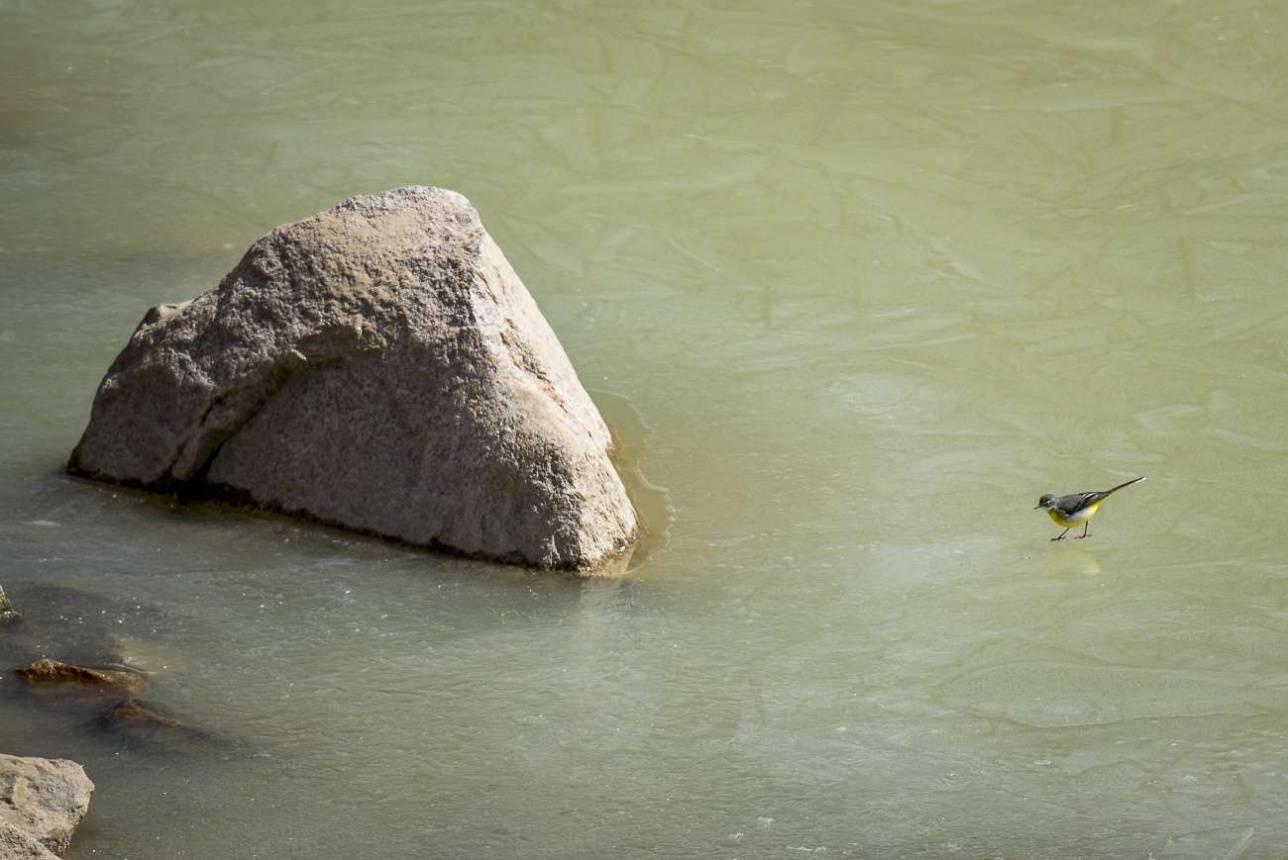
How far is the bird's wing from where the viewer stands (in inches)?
196

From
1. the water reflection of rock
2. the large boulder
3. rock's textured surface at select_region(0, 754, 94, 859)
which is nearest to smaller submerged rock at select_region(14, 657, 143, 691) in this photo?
the water reflection of rock

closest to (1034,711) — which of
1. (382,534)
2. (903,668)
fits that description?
(903,668)

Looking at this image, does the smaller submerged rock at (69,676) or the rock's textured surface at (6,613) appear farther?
the rock's textured surface at (6,613)

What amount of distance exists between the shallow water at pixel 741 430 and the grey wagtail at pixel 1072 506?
0.10 metres

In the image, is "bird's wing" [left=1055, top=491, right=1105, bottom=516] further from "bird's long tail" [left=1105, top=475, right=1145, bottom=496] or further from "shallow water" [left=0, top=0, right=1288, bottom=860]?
"shallow water" [left=0, top=0, right=1288, bottom=860]

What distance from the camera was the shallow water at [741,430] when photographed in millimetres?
3879

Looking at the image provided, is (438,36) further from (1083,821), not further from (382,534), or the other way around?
(1083,821)

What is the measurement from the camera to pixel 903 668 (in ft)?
14.4

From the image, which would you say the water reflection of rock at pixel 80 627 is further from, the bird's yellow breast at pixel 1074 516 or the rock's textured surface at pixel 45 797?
the bird's yellow breast at pixel 1074 516

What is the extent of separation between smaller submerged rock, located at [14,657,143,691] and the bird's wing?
8.52 feet

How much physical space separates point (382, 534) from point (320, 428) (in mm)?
379

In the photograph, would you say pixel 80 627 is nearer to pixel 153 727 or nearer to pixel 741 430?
pixel 153 727

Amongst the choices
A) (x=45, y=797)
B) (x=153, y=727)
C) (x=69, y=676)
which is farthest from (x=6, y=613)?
(x=45, y=797)

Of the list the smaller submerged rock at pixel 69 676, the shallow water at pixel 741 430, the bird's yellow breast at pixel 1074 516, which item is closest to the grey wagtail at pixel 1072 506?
the bird's yellow breast at pixel 1074 516
